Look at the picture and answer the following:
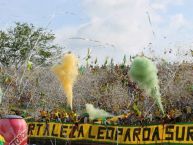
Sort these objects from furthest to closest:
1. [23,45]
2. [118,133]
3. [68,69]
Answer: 1. [23,45]
2. [118,133]
3. [68,69]

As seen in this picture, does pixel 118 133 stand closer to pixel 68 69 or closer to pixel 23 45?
pixel 68 69

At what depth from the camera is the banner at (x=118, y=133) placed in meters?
12.4

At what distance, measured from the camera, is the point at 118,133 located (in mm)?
13562

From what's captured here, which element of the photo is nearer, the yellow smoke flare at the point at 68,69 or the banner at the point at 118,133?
the banner at the point at 118,133

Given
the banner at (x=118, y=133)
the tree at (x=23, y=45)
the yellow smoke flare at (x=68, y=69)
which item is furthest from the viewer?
the tree at (x=23, y=45)

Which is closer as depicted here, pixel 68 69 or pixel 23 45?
pixel 68 69

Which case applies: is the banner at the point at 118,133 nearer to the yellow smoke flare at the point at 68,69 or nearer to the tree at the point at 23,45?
the yellow smoke flare at the point at 68,69

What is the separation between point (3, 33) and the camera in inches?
1554

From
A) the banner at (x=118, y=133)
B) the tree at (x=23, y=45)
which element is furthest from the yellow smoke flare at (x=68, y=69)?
the tree at (x=23, y=45)

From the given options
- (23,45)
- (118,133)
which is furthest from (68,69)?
(23,45)

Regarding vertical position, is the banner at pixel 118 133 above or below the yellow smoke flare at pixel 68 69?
below

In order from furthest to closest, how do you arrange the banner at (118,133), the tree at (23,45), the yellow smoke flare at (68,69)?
1. the tree at (23,45)
2. the yellow smoke flare at (68,69)
3. the banner at (118,133)

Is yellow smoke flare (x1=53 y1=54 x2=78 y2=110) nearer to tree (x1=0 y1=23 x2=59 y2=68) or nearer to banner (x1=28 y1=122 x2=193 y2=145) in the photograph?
banner (x1=28 y1=122 x2=193 y2=145)

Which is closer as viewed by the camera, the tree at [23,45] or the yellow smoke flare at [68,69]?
the yellow smoke flare at [68,69]
